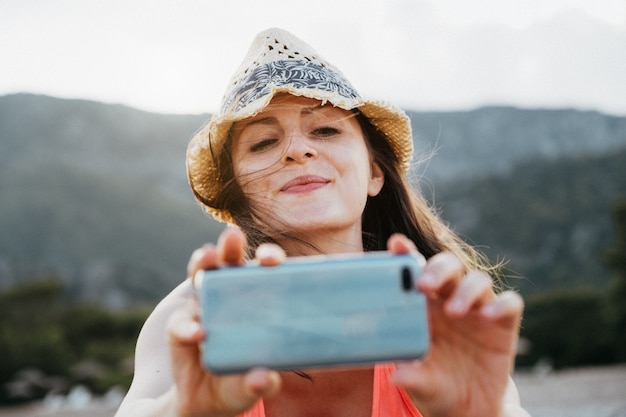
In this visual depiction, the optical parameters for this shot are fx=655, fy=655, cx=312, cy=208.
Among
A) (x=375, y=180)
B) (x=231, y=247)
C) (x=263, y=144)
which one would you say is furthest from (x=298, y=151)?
(x=231, y=247)

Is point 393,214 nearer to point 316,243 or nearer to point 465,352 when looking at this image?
point 316,243

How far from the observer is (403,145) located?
Result: 3574mm

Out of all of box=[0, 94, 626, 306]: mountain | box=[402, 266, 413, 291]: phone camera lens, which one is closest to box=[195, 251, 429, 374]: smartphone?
box=[402, 266, 413, 291]: phone camera lens

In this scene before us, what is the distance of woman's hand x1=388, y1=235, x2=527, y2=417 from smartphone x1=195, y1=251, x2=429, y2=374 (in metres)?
0.09

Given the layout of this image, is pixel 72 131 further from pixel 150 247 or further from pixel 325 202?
pixel 325 202

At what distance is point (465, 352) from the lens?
1736 mm

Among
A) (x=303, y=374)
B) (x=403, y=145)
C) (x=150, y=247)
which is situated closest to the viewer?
(x=303, y=374)

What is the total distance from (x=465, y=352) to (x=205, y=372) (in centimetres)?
69

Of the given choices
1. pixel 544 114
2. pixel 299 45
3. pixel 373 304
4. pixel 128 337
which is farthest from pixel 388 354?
pixel 544 114

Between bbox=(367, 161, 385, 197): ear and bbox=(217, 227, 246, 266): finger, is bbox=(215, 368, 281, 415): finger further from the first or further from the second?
bbox=(367, 161, 385, 197): ear

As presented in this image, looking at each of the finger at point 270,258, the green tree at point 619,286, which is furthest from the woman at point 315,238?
the green tree at point 619,286

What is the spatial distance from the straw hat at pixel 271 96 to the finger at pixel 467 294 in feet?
4.74

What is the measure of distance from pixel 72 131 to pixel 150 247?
38.0 feet

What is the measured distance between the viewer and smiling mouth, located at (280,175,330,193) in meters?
2.76
